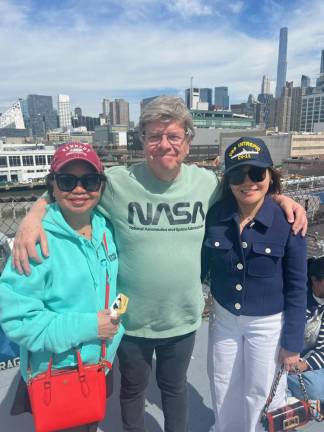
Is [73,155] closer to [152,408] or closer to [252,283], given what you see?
[252,283]

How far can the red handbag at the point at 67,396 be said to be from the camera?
145 centimetres

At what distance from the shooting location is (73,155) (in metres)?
1.54

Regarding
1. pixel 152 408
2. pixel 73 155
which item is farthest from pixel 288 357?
pixel 73 155

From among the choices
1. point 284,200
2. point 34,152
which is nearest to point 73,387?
point 284,200

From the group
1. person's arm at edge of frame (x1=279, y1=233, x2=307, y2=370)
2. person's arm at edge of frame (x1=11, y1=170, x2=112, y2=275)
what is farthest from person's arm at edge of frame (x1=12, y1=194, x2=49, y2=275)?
person's arm at edge of frame (x1=279, y1=233, x2=307, y2=370)

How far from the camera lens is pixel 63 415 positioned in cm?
148

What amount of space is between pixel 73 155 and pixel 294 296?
1457 millimetres

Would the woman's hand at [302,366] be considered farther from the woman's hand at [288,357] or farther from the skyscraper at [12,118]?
the skyscraper at [12,118]

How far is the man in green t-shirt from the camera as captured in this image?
1.69m

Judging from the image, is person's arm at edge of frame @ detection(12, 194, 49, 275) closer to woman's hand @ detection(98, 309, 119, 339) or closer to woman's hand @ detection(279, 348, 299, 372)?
woman's hand @ detection(98, 309, 119, 339)

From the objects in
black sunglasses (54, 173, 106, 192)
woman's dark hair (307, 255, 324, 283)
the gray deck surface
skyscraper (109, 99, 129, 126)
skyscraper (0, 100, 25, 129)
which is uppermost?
skyscraper (109, 99, 129, 126)

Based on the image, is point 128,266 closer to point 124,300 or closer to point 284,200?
point 124,300

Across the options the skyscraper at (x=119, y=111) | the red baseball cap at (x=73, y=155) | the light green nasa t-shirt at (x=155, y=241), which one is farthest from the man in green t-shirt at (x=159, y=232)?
the skyscraper at (x=119, y=111)

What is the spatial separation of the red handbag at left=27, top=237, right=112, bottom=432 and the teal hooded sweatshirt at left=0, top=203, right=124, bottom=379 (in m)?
0.05
